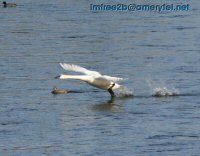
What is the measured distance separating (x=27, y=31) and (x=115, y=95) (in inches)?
613

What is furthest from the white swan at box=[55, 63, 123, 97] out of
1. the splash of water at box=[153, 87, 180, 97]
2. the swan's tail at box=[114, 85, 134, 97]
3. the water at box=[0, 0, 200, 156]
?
the splash of water at box=[153, 87, 180, 97]

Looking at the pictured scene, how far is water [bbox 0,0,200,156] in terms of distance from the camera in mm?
16500

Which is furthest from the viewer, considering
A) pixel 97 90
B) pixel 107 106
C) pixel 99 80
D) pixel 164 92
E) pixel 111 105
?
pixel 97 90

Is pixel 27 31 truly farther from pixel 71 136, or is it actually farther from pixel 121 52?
pixel 71 136

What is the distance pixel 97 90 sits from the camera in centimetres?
2278

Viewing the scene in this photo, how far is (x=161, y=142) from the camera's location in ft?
53.3

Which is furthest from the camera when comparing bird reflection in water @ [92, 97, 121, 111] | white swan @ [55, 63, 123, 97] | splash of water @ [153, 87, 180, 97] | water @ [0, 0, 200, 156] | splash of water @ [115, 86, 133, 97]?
splash of water @ [115, 86, 133, 97]

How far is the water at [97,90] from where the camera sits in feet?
54.1

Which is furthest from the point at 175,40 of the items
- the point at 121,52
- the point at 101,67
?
the point at 101,67

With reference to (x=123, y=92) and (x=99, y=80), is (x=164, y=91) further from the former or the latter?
(x=99, y=80)

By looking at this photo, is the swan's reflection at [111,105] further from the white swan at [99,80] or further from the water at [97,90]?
the white swan at [99,80]

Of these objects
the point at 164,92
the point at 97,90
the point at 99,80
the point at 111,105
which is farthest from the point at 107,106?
the point at 97,90

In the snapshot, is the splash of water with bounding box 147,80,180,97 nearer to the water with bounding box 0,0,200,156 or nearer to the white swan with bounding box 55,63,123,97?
the water with bounding box 0,0,200,156

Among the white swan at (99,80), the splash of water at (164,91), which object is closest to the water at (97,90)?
the splash of water at (164,91)
